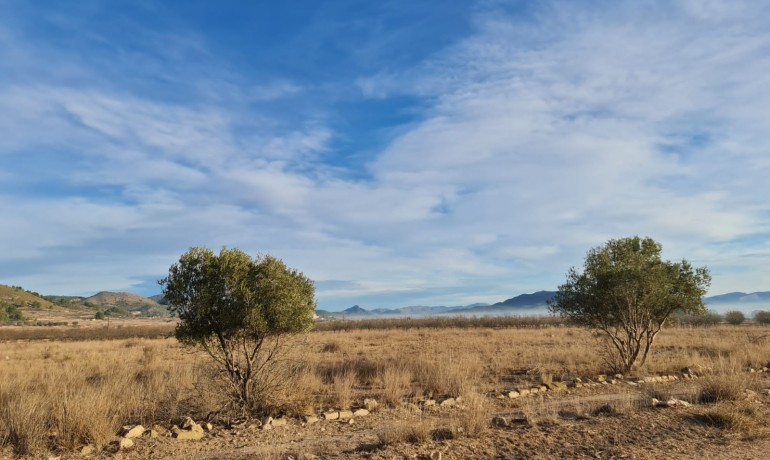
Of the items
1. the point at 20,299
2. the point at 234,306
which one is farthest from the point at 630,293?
the point at 20,299

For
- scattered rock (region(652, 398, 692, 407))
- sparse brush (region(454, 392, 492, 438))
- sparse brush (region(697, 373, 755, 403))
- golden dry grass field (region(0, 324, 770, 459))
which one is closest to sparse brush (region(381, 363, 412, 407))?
golden dry grass field (region(0, 324, 770, 459))

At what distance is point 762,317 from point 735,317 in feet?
18.0

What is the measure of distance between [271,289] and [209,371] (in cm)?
253

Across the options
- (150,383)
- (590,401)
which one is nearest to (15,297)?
(150,383)

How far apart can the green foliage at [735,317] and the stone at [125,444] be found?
61787 mm

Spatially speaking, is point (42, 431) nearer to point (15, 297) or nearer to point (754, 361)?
point (754, 361)

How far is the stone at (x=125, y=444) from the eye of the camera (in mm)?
8258

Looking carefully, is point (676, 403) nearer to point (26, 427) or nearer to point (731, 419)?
point (731, 419)

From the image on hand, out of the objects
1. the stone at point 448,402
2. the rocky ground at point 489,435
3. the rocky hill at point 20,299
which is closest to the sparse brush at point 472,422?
the rocky ground at point 489,435

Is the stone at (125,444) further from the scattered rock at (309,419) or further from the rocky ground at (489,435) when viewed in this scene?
the scattered rock at (309,419)

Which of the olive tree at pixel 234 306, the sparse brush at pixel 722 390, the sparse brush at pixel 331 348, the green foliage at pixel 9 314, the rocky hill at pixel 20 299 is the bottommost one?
the sparse brush at pixel 722 390

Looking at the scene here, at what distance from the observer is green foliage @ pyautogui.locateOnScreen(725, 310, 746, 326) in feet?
180

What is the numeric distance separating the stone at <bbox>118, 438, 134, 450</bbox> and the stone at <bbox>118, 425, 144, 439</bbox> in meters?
Answer: 0.29

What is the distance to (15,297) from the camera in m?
133
